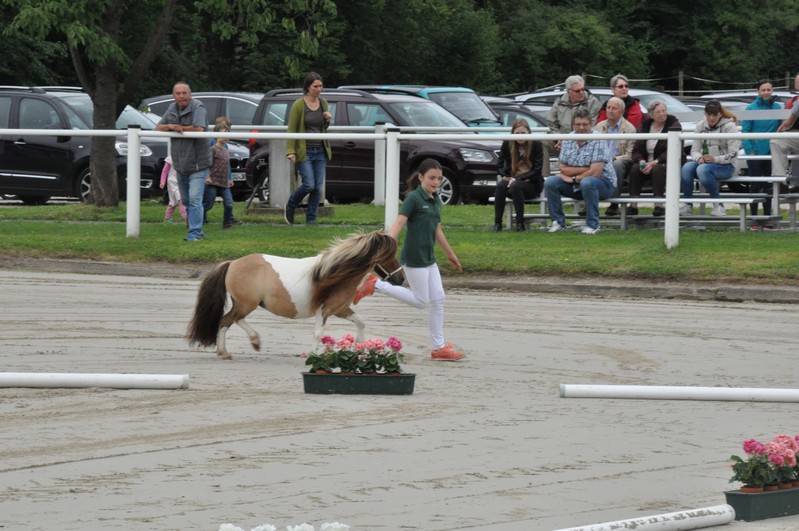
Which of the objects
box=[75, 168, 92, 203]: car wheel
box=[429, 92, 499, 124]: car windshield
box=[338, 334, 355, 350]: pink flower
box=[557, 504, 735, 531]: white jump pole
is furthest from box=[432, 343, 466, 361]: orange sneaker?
box=[429, 92, 499, 124]: car windshield

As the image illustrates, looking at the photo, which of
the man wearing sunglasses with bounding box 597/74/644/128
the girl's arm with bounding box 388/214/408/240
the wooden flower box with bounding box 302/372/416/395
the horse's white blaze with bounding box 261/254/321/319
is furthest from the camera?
the man wearing sunglasses with bounding box 597/74/644/128

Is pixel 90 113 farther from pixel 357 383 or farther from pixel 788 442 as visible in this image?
pixel 788 442

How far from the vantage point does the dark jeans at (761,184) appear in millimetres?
19203

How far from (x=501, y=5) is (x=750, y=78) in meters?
10.3

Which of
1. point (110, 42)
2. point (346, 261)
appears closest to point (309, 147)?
point (110, 42)

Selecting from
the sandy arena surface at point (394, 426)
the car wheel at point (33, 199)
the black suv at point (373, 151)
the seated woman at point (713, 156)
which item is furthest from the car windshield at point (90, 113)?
the sandy arena surface at point (394, 426)

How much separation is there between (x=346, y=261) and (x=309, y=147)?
28.8 ft

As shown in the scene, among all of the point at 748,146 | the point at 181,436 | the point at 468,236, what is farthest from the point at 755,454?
the point at 748,146

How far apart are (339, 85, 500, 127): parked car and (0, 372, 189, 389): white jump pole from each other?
18.9 m

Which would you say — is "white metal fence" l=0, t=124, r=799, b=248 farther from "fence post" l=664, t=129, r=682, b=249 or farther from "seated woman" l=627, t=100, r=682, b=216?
"seated woman" l=627, t=100, r=682, b=216

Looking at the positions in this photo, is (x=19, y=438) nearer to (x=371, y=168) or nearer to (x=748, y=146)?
(x=748, y=146)

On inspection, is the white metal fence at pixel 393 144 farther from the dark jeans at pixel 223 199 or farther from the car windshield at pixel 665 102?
the car windshield at pixel 665 102

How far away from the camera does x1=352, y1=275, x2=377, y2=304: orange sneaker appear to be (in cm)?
1140

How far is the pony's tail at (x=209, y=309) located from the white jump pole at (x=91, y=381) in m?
1.59
